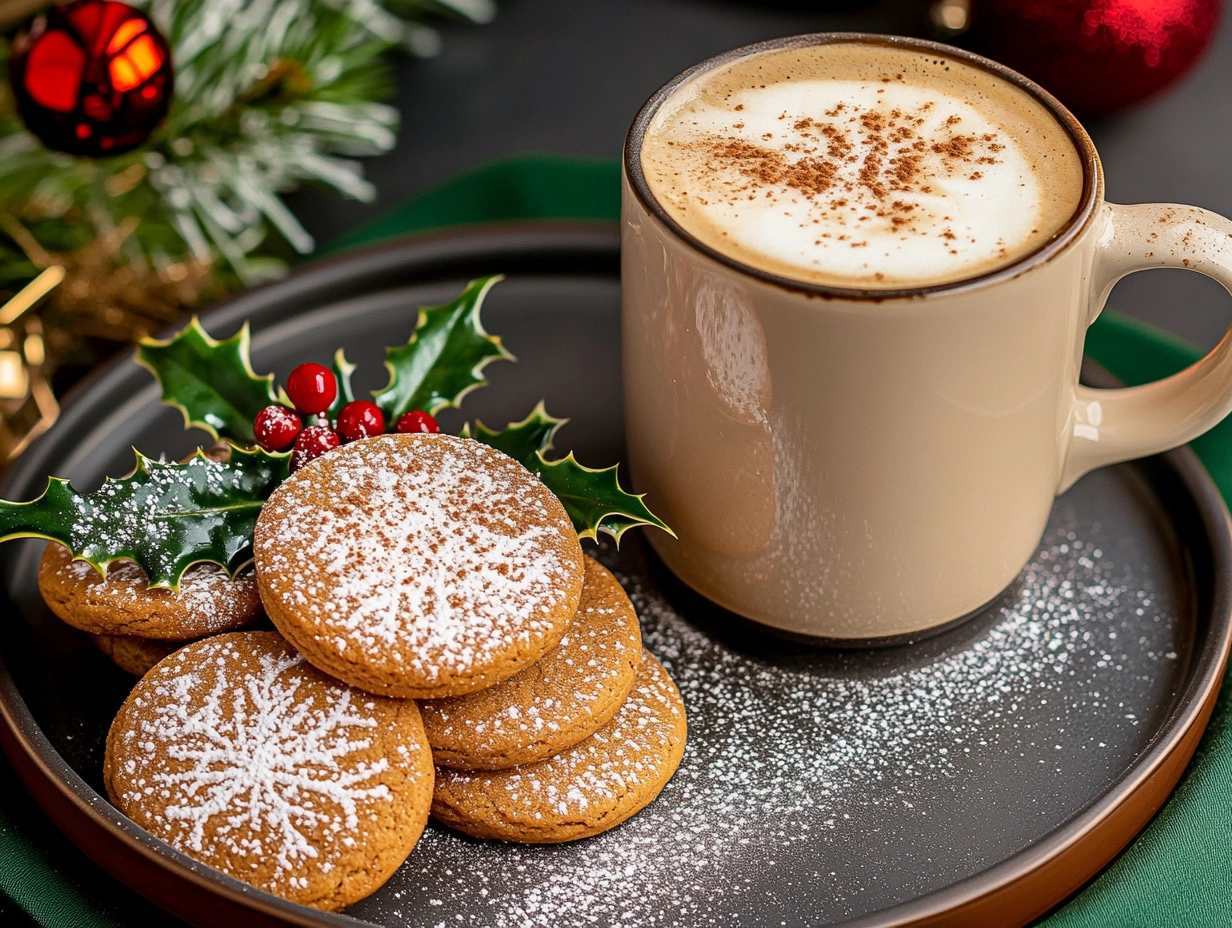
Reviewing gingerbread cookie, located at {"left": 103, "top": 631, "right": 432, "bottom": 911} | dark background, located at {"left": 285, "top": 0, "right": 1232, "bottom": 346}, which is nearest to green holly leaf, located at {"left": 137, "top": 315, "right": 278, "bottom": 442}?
gingerbread cookie, located at {"left": 103, "top": 631, "right": 432, "bottom": 911}

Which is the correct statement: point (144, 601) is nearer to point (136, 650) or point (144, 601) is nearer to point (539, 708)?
point (136, 650)

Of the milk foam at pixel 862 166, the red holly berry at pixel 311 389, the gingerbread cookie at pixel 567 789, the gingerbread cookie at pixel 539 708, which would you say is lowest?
the gingerbread cookie at pixel 567 789

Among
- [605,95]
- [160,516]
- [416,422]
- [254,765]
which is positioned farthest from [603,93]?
[254,765]

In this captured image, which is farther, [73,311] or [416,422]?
[73,311]

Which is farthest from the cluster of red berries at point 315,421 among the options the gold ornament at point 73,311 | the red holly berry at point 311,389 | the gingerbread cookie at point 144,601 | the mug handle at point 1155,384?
the mug handle at point 1155,384

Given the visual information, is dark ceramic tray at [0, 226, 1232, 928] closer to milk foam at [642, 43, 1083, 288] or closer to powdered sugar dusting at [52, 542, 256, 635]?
powdered sugar dusting at [52, 542, 256, 635]

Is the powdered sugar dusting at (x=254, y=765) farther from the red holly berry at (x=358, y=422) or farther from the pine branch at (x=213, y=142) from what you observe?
the pine branch at (x=213, y=142)

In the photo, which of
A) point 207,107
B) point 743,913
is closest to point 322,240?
point 207,107
